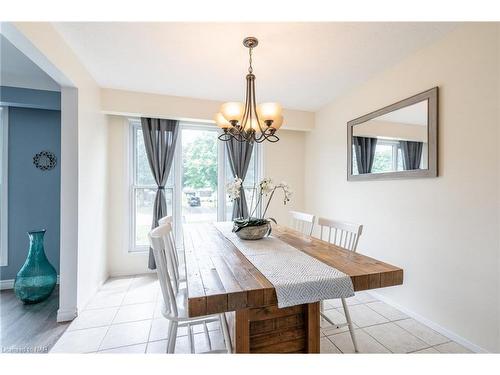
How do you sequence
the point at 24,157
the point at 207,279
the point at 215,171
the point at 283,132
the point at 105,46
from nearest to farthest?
the point at 207,279 < the point at 105,46 < the point at 24,157 < the point at 215,171 < the point at 283,132

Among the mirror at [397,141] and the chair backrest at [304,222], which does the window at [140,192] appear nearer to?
the chair backrest at [304,222]

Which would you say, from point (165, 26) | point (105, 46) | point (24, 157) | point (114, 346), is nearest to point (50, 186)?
point (24, 157)

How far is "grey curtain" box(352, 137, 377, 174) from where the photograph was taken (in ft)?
8.49

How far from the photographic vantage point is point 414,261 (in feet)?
7.07

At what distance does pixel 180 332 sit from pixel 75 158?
71.9 inches

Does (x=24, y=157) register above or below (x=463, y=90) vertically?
below

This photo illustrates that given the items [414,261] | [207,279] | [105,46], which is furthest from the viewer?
[414,261]

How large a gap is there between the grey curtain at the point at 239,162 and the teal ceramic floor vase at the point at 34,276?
2.23m

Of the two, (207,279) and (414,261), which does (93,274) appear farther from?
(414,261)

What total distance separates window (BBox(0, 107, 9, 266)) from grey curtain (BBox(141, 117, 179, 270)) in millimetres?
1466

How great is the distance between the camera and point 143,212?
3322 mm

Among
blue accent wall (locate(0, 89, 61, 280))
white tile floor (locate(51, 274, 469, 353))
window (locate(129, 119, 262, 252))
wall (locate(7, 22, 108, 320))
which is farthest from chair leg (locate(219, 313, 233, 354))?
blue accent wall (locate(0, 89, 61, 280))

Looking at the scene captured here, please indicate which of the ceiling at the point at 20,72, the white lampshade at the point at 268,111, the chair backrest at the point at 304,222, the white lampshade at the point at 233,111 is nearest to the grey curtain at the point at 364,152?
the chair backrest at the point at 304,222
